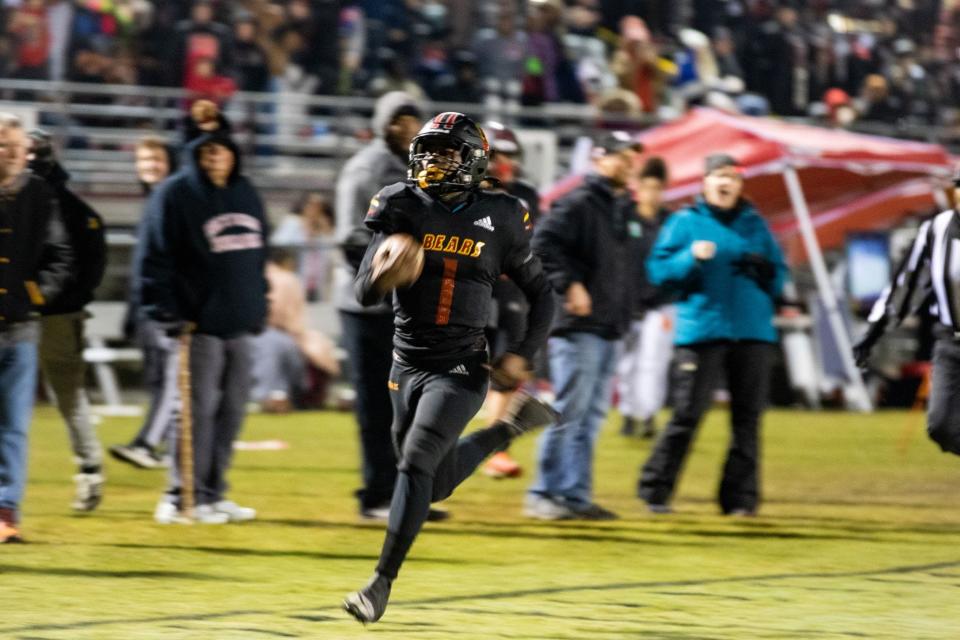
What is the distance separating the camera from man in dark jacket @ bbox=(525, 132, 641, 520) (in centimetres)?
1010

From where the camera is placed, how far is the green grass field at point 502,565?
22.5ft

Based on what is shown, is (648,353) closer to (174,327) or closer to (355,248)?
(355,248)

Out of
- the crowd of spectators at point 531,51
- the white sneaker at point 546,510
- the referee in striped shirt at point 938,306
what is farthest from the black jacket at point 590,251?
the crowd of spectators at point 531,51

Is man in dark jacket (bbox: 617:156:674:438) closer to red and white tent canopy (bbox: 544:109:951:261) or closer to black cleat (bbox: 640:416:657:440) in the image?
black cleat (bbox: 640:416:657:440)

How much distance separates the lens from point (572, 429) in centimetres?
1011

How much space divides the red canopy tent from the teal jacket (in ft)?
23.1

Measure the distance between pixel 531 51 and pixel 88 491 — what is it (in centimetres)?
1347

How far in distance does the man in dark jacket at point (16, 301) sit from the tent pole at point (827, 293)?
10.8m

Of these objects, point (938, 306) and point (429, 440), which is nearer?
point (429, 440)

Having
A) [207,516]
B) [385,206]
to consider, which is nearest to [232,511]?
[207,516]

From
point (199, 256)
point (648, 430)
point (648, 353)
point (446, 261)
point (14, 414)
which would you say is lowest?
point (648, 430)

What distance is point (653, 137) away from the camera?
19.0 metres

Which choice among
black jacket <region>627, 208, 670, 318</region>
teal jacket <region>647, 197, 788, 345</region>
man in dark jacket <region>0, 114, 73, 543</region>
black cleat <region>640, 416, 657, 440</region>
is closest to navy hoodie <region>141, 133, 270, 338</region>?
man in dark jacket <region>0, 114, 73, 543</region>

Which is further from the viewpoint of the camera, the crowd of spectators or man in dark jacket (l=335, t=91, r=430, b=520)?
the crowd of spectators
